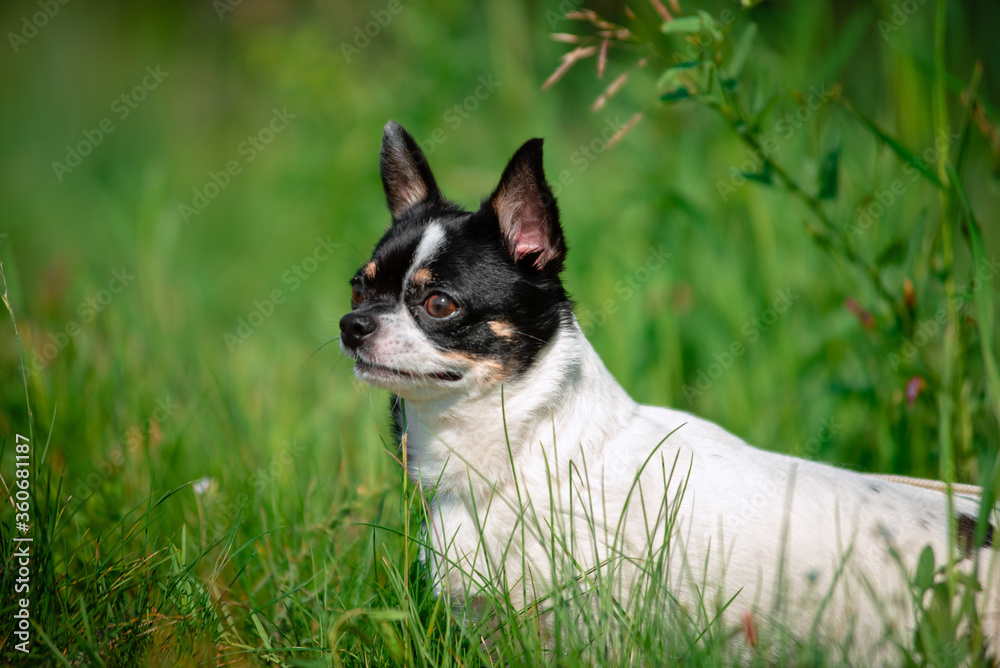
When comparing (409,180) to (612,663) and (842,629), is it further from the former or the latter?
(842,629)

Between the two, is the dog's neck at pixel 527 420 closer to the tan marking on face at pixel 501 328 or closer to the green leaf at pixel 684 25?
the tan marking on face at pixel 501 328

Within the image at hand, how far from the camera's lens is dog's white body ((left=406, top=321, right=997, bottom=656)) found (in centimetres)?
206

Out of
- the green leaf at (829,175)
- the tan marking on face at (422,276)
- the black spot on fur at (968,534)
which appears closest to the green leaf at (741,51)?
the green leaf at (829,175)

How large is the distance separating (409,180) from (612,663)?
1.82m

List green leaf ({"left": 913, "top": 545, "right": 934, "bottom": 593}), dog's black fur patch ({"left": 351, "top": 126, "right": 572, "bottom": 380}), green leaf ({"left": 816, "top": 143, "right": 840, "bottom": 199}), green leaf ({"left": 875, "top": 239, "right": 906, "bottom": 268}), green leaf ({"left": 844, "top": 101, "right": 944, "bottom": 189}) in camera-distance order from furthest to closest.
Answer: green leaf ({"left": 875, "top": 239, "right": 906, "bottom": 268})
green leaf ({"left": 816, "top": 143, "right": 840, "bottom": 199})
green leaf ({"left": 844, "top": 101, "right": 944, "bottom": 189})
dog's black fur patch ({"left": 351, "top": 126, "right": 572, "bottom": 380})
green leaf ({"left": 913, "top": 545, "right": 934, "bottom": 593})

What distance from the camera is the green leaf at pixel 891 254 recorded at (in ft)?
9.14

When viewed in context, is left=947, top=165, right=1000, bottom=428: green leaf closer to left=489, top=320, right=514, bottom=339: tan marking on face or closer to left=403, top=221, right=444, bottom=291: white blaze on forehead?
left=489, top=320, right=514, bottom=339: tan marking on face

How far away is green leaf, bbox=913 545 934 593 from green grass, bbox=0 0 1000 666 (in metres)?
0.13

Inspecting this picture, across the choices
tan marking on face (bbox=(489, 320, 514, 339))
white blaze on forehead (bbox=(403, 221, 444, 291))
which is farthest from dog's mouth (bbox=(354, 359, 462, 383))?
white blaze on forehead (bbox=(403, 221, 444, 291))

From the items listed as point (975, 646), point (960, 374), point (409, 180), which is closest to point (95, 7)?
point (409, 180)

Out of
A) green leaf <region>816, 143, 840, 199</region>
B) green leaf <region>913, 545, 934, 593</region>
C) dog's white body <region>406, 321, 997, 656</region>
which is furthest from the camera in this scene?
green leaf <region>816, 143, 840, 199</region>

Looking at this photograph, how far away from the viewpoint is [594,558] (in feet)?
6.95

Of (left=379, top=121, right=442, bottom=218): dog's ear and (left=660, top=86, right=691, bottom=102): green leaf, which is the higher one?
(left=660, top=86, right=691, bottom=102): green leaf

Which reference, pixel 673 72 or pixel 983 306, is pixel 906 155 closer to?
pixel 983 306
